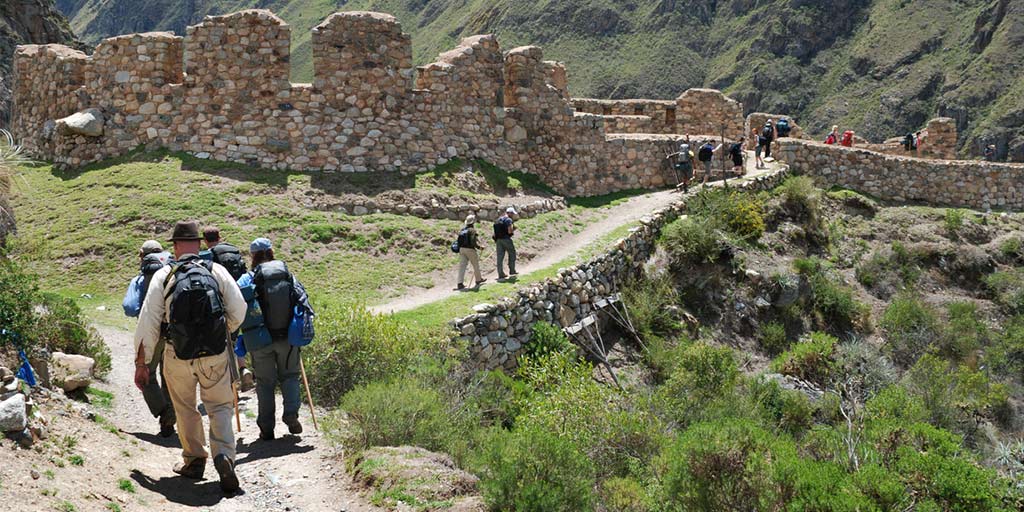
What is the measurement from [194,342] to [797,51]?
268 feet

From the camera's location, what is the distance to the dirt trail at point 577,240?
50.5ft

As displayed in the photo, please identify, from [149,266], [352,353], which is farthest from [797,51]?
[149,266]

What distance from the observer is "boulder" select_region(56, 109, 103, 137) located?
19.1m

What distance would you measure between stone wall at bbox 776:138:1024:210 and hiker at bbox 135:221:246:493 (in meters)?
21.3

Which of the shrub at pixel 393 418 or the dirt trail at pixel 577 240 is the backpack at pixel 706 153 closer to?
the dirt trail at pixel 577 240

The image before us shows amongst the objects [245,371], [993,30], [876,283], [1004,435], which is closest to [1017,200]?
[876,283]

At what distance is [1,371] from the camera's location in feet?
24.6

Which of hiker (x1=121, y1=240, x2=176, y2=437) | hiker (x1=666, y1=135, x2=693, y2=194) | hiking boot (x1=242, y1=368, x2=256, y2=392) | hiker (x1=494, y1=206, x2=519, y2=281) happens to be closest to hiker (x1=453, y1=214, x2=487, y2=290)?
hiker (x1=494, y1=206, x2=519, y2=281)

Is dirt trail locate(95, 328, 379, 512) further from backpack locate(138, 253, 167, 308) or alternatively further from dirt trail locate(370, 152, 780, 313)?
dirt trail locate(370, 152, 780, 313)

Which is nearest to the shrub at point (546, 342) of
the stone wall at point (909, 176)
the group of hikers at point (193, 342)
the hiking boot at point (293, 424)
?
the hiking boot at point (293, 424)

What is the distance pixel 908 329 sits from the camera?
820 inches

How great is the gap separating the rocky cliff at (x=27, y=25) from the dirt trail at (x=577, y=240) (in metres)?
22.3

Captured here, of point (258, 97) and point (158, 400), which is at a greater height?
point (258, 97)

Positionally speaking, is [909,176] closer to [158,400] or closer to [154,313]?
[158,400]
